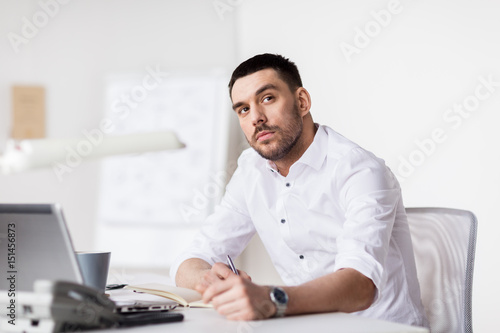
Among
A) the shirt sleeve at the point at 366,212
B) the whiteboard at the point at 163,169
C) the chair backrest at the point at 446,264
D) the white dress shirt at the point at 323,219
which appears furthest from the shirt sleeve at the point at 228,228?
the whiteboard at the point at 163,169

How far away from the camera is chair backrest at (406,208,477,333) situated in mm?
1582

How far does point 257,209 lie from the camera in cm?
195

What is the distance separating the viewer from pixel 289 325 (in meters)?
1.08

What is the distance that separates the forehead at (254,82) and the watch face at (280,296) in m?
0.88

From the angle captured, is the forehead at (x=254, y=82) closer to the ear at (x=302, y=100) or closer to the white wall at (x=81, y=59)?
the ear at (x=302, y=100)

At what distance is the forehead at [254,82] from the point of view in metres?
1.91

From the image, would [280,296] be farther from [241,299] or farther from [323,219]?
[323,219]

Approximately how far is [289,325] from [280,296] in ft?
0.28

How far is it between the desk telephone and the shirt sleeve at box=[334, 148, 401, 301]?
0.57 metres

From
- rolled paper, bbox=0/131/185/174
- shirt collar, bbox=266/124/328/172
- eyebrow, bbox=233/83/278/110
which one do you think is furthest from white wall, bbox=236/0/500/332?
rolled paper, bbox=0/131/185/174

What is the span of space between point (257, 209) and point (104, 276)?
2.06 feet

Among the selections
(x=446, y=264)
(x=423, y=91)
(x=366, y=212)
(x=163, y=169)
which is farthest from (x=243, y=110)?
(x=163, y=169)

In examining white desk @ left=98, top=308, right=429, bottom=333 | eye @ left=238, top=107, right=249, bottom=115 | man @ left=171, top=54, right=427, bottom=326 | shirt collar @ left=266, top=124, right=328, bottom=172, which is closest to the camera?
white desk @ left=98, top=308, right=429, bottom=333

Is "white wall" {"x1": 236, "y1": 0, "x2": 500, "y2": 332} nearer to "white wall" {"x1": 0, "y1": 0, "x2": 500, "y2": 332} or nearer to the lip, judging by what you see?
"white wall" {"x1": 0, "y1": 0, "x2": 500, "y2": 332}
